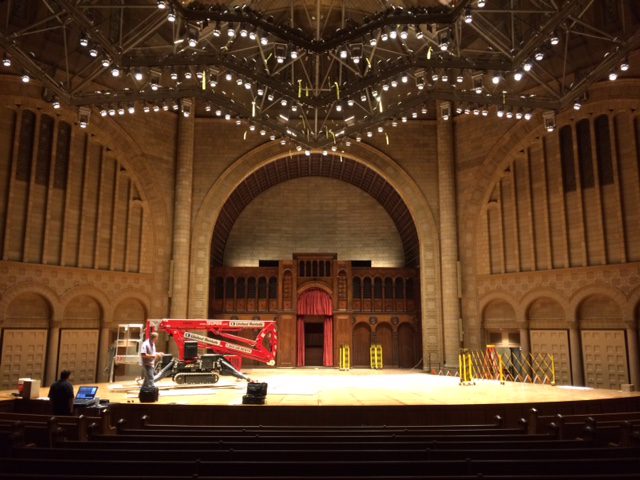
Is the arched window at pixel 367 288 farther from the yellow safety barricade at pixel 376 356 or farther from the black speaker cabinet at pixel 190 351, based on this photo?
the black speaker cabinet at pixel 190 351

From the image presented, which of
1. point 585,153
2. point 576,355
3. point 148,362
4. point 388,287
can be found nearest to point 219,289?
point 388,287

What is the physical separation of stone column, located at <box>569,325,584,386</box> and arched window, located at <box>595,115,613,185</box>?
6345 millimetres

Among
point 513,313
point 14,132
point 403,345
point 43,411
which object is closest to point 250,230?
point 403,345

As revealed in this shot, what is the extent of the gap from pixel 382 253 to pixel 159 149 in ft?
46.6

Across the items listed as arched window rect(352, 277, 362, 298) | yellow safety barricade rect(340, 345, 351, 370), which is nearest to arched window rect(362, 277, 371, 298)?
arched window rect(352, 277, 362, 298)

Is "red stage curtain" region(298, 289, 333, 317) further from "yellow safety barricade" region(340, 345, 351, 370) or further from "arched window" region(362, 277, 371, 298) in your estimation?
"yellow safety barricade" region(340, 345, 351, 370)

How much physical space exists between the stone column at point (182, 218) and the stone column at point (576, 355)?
17306mm

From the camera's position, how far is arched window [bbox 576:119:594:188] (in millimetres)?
21266

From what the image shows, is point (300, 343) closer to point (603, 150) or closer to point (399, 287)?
point (399, 287)

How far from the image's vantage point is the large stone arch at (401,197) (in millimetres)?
24719

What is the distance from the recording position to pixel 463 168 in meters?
25.2

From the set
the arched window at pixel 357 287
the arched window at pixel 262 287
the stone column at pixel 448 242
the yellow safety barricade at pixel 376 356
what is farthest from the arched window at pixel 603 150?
the arched window at pixel 262 287

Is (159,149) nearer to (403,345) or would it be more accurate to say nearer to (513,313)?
(403,345)

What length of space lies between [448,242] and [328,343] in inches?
350
